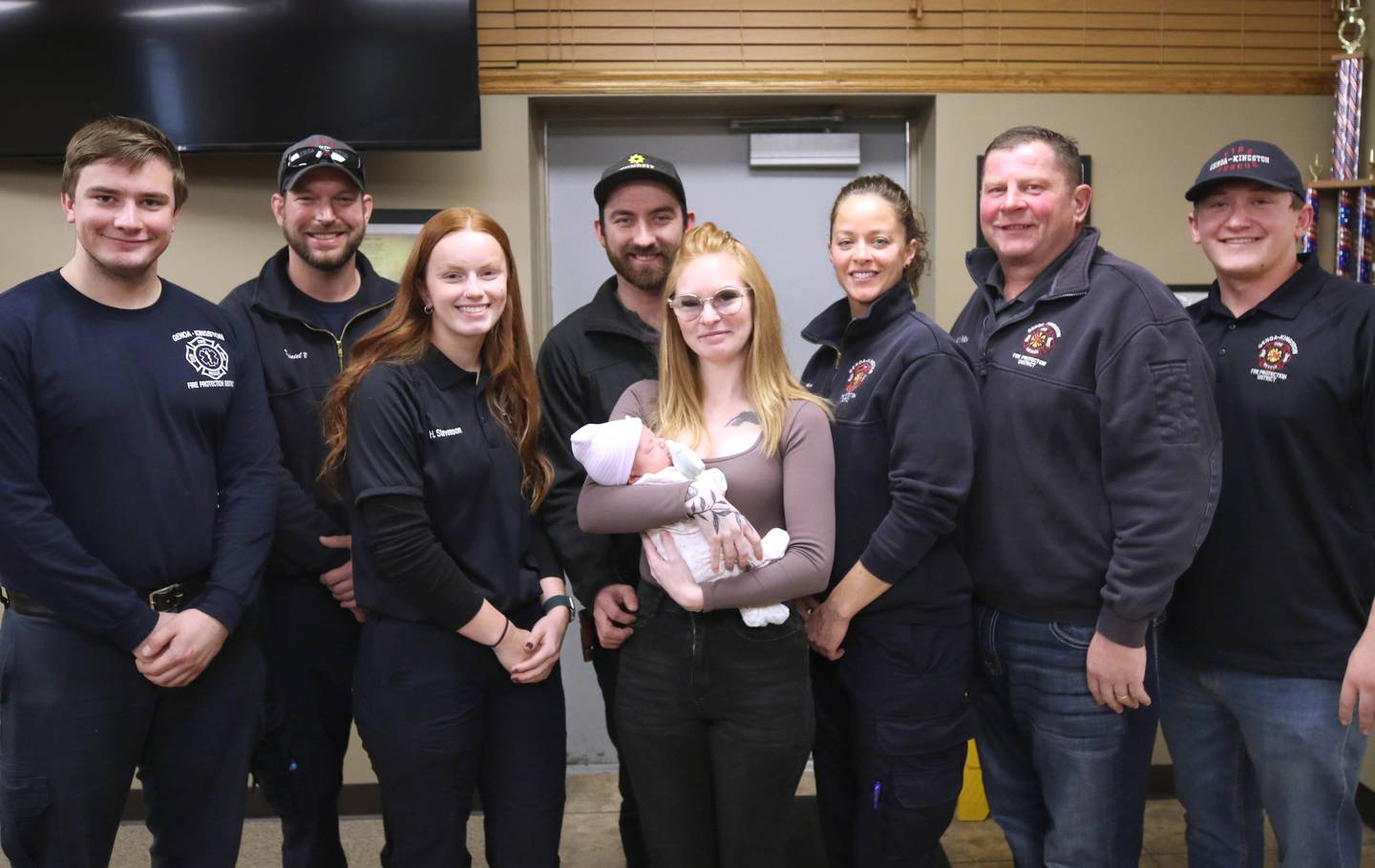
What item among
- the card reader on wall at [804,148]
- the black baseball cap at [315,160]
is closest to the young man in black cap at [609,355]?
the black baseball cap at [315,160]

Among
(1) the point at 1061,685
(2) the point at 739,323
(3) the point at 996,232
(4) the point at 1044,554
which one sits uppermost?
(3) the point at 996,232

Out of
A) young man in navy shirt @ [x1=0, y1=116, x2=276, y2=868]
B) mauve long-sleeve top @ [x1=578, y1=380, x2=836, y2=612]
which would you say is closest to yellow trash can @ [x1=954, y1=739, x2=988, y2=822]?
mauve long-sleeve top @ [x1=578, y1=380, x2=836, y2=612]

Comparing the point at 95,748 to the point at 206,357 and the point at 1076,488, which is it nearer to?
the point at 206,357

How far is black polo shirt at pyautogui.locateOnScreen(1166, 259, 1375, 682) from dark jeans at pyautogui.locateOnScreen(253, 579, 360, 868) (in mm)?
1872

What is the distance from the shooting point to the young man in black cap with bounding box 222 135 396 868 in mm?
2252

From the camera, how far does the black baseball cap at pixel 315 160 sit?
2283 millimetres

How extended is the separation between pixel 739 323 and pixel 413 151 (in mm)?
1706

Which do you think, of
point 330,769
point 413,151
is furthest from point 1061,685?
point 413,151

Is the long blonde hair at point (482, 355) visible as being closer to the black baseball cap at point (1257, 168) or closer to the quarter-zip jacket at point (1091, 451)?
the quarter-zip jacket at point (1091, 451)

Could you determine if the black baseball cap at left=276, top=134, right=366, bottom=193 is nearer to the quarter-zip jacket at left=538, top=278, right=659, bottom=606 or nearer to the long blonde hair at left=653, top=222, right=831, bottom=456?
the quarter-zip jacket at left=538, top=278, right=659, bottom=606

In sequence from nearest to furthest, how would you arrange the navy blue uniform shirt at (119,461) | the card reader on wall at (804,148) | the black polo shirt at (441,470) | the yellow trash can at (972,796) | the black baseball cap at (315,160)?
the navy blue uniform shirt at (119,461) → the black polo shirt at (441,470) → the black baseball cap at (315,160) → the yellow trash can at (972,796) → the card reader on wall at (804,148)

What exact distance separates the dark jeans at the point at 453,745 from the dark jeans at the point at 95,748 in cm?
30

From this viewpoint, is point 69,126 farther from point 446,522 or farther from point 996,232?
point 996,232

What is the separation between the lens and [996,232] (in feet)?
6.64
